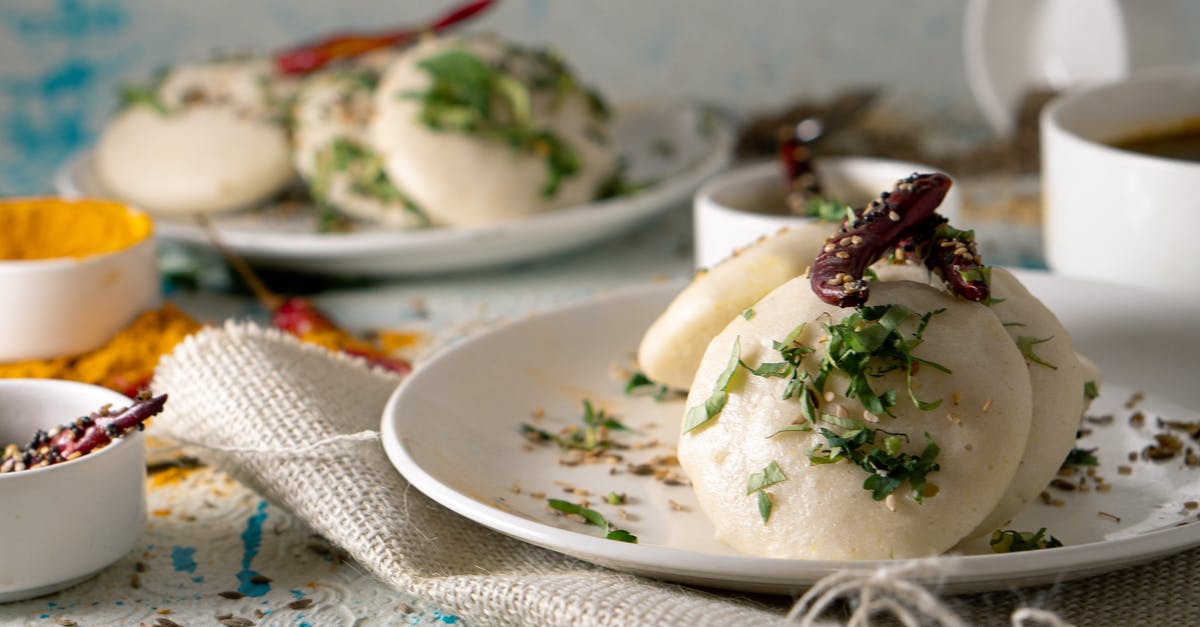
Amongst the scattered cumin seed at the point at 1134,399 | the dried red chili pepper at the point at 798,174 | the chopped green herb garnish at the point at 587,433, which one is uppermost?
the dried red chili pepper at the point at 798,174

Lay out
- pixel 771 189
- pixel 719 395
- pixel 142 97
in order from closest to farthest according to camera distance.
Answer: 1. pixel 719 395
2. pixel 771 189
3. pixel 142 97

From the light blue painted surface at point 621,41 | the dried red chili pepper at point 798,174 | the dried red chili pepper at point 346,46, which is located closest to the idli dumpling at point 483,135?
the dried red chili pepper at point 346,46

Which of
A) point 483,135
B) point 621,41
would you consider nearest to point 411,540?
point 483,135

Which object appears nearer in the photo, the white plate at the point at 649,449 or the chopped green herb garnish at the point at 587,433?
the white plate at the point at 649,449

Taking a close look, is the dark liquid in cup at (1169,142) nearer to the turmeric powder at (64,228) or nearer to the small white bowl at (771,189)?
the small white bowl at (771,189)

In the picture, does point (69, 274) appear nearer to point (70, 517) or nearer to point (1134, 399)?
point (70, 517)

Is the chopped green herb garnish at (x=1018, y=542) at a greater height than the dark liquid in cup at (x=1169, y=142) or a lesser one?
lesser

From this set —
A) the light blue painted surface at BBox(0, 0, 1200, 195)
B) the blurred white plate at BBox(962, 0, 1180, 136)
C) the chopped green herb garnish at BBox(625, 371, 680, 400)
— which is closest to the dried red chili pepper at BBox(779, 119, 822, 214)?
the chopped green herb garnish at BBox(625, 371, 680, 400)
